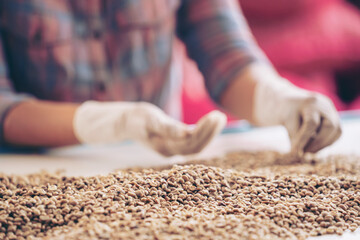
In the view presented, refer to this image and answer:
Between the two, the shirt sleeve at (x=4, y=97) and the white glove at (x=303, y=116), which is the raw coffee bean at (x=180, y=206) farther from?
the shirt sleeve at (x=4, y=97)

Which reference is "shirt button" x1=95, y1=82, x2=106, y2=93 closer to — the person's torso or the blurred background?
the person's torso

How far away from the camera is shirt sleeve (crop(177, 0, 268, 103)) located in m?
1.24

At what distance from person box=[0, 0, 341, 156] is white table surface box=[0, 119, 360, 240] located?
0.04 m

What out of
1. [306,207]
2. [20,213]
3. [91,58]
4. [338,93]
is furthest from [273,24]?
[20,213]

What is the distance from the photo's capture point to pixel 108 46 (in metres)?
1.28

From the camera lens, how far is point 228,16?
131cm

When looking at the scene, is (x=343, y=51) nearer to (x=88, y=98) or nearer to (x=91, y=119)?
(x=88, y=98)

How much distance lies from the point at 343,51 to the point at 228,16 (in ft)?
4.08

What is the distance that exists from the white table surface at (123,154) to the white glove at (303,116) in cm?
12

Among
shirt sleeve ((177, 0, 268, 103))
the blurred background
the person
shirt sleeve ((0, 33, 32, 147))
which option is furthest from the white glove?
the blurred background

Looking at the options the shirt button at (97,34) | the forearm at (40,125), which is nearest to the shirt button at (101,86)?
the shirt button at (97,34)

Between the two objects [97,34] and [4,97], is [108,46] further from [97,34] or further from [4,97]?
[4,97]

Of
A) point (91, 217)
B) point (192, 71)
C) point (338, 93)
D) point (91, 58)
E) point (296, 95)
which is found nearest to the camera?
point (91, 217)

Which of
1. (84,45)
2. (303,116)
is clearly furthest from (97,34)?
(303,116)
